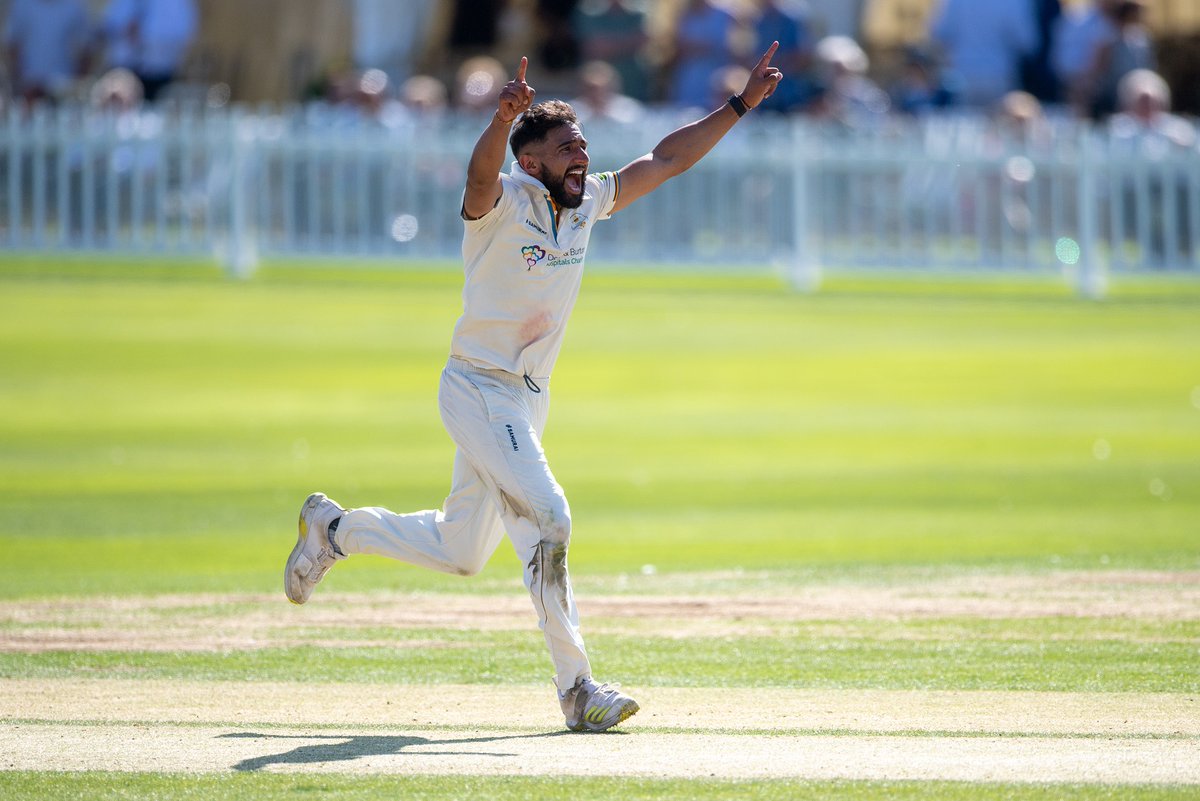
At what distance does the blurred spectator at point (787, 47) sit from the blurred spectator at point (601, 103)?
171 cm

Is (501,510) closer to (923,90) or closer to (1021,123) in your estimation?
(1021,123)

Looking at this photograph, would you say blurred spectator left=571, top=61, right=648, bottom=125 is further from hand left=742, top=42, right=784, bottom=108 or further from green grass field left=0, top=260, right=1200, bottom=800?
hand left=742, top=42, right=784, bottom=108

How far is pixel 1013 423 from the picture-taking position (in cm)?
1606

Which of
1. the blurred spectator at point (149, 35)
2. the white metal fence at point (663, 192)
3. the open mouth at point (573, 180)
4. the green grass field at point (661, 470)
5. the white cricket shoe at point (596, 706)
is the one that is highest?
the blurred spectator at point (149, 35)

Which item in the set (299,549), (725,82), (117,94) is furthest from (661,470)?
(117,94)

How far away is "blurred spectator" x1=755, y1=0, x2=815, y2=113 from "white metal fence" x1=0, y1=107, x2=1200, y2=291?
1171mm

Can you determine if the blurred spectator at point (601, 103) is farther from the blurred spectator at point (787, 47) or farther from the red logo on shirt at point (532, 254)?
the red logo on shirt at point (532, 254)

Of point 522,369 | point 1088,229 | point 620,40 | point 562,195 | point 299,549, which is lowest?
point 299,549

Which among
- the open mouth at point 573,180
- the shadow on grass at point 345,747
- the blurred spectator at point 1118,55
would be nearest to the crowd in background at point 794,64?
the blurred spectator at point 1118,55

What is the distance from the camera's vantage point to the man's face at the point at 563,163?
6.95 meters

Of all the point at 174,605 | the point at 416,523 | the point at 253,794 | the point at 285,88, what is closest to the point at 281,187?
the point at 285,88

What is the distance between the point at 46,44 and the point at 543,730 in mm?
18633

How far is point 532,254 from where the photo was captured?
691 centimetres

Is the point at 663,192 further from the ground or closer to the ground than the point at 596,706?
further from the ground
